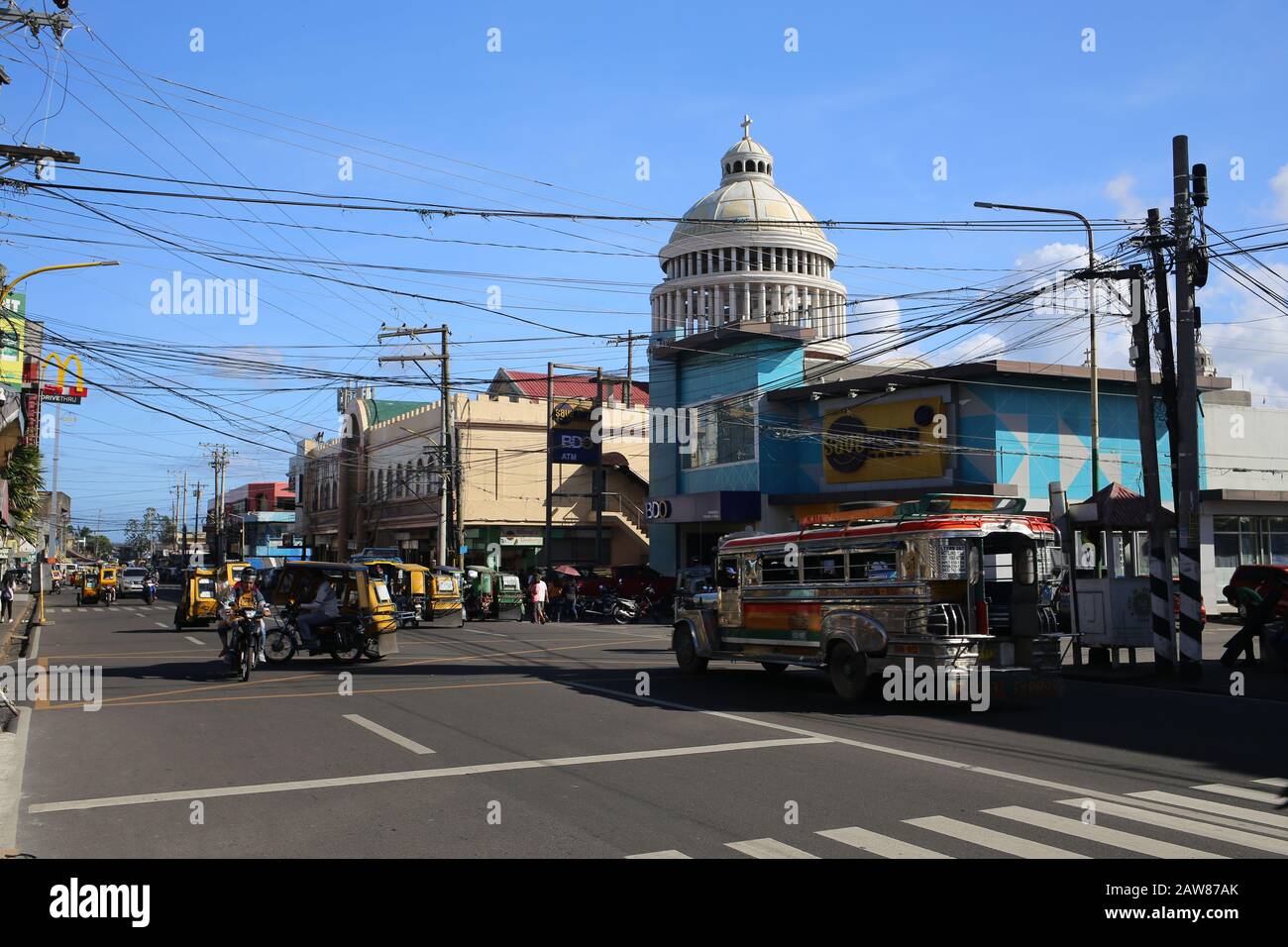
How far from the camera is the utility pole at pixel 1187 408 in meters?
18.0

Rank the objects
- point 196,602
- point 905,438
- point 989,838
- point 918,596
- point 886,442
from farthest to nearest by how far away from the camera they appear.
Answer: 1. point 886,442
2. point 905,438
3. point 196,602
4. point 918,596
5. point 989,838

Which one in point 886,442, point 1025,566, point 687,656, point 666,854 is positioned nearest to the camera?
point 666,854

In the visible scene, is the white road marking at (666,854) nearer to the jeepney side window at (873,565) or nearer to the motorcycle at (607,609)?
the jeepney side window at (873,565)

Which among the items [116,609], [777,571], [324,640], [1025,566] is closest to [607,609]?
[324,640]

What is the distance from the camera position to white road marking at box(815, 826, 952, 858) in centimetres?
725

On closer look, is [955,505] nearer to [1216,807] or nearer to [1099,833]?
[1216,807]

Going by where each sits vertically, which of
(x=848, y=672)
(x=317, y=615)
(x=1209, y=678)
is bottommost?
(x=1209, y=678)

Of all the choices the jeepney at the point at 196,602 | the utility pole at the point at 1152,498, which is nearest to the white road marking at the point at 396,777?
the utility pole at the point at 1152,498

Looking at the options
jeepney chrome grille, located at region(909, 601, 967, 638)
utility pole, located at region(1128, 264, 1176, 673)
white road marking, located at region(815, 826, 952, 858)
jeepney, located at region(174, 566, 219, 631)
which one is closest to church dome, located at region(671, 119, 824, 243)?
jeepney, located at region(174, 566, 219, 631)

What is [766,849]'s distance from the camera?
739cm

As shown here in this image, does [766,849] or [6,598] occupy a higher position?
[6,598]

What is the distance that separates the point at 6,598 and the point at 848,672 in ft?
111

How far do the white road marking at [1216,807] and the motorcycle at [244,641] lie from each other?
1425 centimetres
